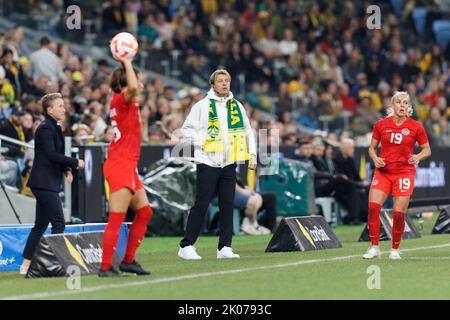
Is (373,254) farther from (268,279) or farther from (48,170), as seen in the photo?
(48,170)

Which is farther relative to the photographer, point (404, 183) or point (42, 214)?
point (404, 183)

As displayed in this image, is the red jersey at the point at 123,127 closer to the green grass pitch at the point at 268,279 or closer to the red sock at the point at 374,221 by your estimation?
the green grass pitch at the point at 268,279

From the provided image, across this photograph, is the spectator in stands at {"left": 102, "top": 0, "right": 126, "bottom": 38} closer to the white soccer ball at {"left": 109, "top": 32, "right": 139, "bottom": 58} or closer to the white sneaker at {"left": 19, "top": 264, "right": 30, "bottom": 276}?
the white sneaker at {"left": 19, "top": 264, "right": 30, "bottom": 276}

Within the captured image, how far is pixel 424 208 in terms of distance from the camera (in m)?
21.4

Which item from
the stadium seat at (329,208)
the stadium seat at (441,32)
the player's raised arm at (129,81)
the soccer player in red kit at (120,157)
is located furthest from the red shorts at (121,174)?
the stadium seat at (441,32)

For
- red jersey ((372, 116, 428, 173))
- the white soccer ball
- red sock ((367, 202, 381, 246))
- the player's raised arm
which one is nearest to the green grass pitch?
red sock ((367, 202, 381, 246))

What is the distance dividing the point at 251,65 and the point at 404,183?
623 inches

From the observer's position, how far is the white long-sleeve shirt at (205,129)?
14.2m

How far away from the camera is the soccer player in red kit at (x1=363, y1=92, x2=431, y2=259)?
14059mm

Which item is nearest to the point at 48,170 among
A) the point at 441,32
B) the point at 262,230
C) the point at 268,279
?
the point at 268,279

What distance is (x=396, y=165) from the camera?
555 inches

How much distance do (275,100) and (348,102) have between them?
120 inches
